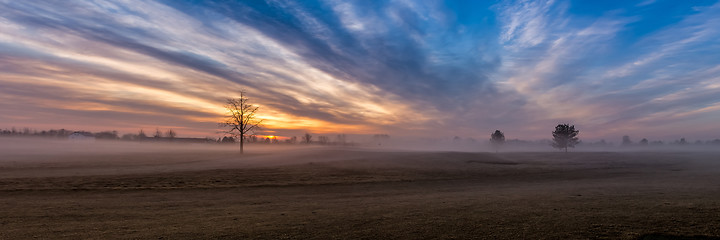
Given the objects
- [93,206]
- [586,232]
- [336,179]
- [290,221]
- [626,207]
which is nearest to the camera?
[586,232]

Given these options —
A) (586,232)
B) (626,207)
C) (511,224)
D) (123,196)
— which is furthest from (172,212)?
(626,207)

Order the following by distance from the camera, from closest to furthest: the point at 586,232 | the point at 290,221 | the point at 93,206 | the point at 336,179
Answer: the point at 586,232
the point at 290,221
the point at 93,206
the point at 336,179

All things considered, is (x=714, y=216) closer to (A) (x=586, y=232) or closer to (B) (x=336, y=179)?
(A) (x=586, y=232)

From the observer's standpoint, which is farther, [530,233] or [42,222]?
[42,222]

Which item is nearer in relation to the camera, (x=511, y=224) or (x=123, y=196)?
(x=511, y=224)

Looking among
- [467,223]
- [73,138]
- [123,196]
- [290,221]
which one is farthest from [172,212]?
[73,138]

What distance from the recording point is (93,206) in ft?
43.3

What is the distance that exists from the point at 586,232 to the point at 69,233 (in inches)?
515

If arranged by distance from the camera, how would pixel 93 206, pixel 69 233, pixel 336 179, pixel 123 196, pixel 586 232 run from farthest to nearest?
1. pixel 336 179
2. pixel 123 196
3. pixel 93 206
4. pixel 69 233
5. pixel 586 232

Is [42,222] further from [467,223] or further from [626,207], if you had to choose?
[626,207]

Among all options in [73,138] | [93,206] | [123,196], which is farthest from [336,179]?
[73,138]

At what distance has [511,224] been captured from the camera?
29.5 feet

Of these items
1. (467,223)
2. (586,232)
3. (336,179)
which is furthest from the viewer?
(336,179)

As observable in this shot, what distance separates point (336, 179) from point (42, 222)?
58.9 feet
